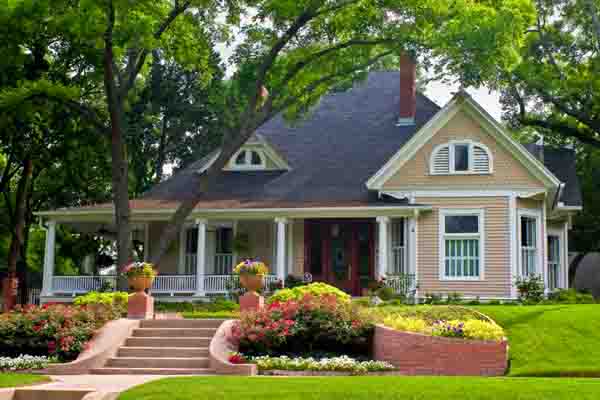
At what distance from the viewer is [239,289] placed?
25.2 meters

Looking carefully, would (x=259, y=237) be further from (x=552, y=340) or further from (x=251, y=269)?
(x=552, y=340)

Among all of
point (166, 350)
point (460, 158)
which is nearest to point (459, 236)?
point (460, 158)

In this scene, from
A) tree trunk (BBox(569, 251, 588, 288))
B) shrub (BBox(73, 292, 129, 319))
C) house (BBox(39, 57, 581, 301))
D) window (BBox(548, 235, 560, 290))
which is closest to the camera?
shrub (BBox(73, 292, 129, 319))

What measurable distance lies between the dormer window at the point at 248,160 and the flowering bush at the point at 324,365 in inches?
589

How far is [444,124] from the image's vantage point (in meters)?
25.1

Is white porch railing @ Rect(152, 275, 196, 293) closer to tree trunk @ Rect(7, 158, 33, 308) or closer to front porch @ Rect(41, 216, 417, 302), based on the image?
front porch @ Rect(41, 216, 417, 302)

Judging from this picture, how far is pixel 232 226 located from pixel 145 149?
1601 centimetres

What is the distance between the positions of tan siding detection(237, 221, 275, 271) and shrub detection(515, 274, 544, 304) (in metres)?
8.44

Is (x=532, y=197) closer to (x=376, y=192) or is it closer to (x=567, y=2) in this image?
(x=376, y=192)

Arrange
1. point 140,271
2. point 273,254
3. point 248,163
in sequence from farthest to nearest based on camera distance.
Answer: point 248,163
point 273,254
point 140,271

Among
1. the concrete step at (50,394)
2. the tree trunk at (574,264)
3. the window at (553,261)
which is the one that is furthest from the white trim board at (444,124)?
the tree trunk at (574,264)

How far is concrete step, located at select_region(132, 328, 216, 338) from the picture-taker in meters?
17.2

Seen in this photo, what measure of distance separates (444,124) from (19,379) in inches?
619

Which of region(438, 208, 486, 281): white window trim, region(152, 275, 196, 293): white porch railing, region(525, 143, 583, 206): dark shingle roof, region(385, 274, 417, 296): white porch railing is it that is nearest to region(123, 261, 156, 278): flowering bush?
region(152, 275, 196, 293): white porch railing
